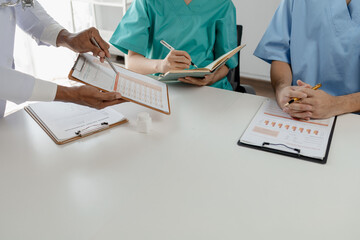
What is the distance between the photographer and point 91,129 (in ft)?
3.23

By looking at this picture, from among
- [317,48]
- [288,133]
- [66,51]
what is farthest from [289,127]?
[66,51]

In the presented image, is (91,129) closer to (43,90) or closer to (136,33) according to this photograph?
(43,90)

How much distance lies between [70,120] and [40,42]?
1.39 feet

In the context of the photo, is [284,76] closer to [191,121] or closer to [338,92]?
[338,92]

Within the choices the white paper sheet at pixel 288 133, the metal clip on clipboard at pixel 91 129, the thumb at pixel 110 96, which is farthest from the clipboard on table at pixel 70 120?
the white paper sheet at pixel 288 133

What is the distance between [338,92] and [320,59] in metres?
0.15

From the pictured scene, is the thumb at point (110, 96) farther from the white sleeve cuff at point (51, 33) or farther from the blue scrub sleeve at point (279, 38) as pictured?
the blue scrub sleeve at point (279, 38)

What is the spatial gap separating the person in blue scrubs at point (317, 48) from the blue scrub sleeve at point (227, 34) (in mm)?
181

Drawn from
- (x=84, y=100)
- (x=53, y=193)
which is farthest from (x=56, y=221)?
(x=84, y=100)

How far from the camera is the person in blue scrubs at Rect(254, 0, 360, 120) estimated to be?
47.2 inches

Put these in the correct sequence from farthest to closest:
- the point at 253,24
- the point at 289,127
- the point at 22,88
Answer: the point at 253,24 < the point at 289,127 < the point at 22,88

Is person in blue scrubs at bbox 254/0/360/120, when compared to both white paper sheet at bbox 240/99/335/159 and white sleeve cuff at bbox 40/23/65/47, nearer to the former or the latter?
white paper sheet at bbox 240/99/335/159

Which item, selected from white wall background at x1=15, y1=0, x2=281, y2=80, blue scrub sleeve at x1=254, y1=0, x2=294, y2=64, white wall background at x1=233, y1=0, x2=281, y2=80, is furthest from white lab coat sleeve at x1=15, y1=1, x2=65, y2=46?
white wall background at x1=233, y1=0, x2=281, y2=80

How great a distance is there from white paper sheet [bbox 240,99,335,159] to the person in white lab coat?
0.41 m
